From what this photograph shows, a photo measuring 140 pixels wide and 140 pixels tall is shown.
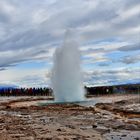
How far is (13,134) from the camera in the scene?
14.7m

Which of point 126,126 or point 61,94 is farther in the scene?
point 61,94

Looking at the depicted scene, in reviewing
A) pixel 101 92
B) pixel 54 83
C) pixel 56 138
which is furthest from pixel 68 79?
pixel 56 138

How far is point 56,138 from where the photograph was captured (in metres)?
13.6

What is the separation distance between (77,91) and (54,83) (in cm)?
394

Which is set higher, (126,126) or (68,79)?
(68,79)

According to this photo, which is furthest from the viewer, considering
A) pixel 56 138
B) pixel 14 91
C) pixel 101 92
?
pixel 14 91

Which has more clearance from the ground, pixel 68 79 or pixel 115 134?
pixel 68 79

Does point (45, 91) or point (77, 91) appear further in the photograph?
point (45, 91)

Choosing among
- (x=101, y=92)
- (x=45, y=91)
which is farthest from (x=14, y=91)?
(x=101, y=92)

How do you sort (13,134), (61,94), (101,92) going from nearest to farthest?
(13,134), (61,94), (101,92)

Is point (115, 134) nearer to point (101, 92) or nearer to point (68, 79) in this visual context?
point (68, 79)

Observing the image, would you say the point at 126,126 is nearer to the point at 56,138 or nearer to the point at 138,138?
the point at 138,138

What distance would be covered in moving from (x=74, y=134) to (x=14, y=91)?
9238 cm

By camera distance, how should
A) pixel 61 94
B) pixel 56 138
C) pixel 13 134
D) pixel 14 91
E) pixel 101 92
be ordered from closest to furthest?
pixel 56 138, pixel 13 134, pixel 61 94, pixel 101 92, pixel 14 91
